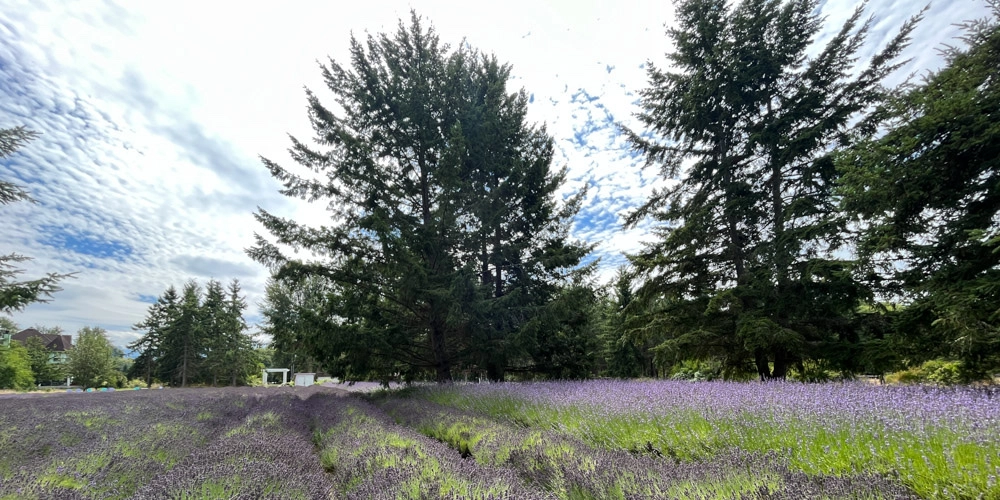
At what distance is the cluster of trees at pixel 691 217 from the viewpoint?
20.9 feet

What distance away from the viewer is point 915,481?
2105mm

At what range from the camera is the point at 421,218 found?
12594mm

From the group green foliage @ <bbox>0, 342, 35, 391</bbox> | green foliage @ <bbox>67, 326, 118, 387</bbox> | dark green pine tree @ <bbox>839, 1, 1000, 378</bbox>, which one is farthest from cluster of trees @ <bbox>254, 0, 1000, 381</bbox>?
green foliage @ <bbox>67, 326, 118, 387</bbox>

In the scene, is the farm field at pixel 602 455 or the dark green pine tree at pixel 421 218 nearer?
the farm field at pixel 602 455

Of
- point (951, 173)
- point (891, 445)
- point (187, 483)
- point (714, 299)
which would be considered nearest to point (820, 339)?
point (714, 299)

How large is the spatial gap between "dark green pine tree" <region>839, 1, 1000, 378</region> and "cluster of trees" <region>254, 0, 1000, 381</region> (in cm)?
4

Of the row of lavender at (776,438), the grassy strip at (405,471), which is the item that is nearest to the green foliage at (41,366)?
the grassy strip at (405,471)

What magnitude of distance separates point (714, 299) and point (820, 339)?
95.9 inches

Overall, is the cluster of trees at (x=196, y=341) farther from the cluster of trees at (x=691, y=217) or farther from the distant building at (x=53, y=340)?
the cluster of trees at (x=691, y=217)

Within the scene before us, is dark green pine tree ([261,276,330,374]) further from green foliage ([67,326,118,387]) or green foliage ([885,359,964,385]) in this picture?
green foliage ([67,326,118,387])

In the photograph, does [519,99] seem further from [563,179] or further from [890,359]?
[890,359]

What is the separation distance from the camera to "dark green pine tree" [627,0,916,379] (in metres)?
8.91

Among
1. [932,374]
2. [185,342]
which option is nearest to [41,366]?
[185,342]

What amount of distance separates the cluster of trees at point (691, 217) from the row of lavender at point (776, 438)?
152 inches
